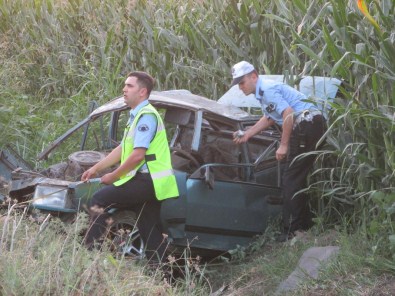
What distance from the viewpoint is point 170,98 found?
9547 millimetres

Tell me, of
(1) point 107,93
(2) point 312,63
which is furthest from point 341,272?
(1) point 107,93

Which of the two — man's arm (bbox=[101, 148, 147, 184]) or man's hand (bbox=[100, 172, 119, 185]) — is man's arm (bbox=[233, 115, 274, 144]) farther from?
man's hand (bbox=[100, 172, 119, 185])

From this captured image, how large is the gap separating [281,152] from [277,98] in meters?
0.54

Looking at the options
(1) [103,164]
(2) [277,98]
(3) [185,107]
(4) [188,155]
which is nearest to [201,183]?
(4) [188,155]

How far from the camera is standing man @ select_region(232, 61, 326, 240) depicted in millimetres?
9312

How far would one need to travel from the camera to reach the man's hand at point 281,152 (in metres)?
9.08

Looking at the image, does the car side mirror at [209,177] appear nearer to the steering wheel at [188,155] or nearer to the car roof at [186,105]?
the steering wheel at [188,155]

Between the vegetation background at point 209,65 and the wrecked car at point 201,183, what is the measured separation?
0.60m

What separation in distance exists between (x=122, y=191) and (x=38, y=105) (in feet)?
20.9

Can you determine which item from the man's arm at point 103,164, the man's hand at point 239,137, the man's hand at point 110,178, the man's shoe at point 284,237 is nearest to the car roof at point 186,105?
the man's hand at point 239,137

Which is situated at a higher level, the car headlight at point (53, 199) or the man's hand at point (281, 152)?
the man's hand at point (281, 152)

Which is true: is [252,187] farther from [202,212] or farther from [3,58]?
[3,58]

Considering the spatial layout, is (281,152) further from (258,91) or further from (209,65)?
→ (209,65)

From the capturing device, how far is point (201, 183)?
8.91 m
